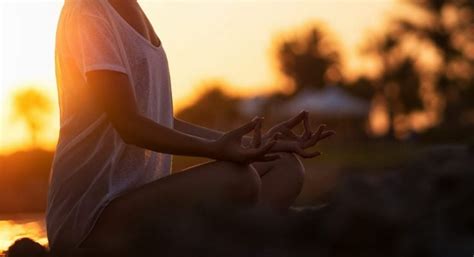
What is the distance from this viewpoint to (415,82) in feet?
191

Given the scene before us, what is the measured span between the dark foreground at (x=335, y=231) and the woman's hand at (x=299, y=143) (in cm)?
40

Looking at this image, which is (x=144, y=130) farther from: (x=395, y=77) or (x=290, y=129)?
(x=395, y=77)

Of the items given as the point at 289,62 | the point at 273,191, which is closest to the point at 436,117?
the point at 289,62

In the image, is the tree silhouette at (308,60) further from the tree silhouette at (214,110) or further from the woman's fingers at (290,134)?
the woman's fingers at (290,134)

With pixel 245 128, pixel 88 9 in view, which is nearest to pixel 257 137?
pixel 245 128

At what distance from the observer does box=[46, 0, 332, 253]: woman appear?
3.86 metres

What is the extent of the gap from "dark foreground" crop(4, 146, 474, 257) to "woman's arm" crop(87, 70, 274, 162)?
28 cm

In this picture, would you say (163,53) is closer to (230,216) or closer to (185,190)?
(185,190)

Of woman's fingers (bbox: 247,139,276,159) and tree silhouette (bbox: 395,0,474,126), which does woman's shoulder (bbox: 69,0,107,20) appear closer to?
woman's fingers (bbox: 247,139,276,159)

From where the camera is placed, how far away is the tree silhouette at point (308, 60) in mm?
77250

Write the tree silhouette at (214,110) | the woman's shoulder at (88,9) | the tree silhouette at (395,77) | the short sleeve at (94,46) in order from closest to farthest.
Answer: the short sleeve at (94,46)
the woman's shoulder at (88,9)
the tree silhouette at (395,77)
the tree silhouette at (214,110)

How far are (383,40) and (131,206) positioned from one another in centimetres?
5561

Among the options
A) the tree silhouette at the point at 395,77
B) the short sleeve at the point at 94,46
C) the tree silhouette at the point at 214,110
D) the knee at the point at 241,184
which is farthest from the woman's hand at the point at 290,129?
the tree silhouette at the point at 214,110

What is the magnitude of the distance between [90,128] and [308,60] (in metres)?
73.6
